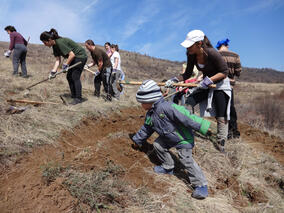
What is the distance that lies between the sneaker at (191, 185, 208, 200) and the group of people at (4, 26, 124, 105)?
2.00 meters

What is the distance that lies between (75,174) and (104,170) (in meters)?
0.32

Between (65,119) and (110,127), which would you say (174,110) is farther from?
(65,119)

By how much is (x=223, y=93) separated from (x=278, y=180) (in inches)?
61.6

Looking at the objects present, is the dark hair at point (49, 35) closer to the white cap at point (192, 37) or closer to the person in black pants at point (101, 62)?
the person in black pants at point (101, 62)

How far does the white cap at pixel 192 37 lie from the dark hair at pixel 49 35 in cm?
278

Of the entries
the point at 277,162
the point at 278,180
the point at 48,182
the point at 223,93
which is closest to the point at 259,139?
the point at 277,162

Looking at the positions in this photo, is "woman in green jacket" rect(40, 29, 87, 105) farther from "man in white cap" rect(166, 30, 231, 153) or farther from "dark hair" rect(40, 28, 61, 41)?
"man in white cap" rect(166, 30, 231, 153)

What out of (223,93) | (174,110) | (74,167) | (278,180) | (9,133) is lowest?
(278,180)

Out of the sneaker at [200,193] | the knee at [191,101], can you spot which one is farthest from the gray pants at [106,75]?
the sneaker at [200,193]

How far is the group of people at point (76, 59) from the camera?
162 inches

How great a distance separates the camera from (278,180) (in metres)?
3.05

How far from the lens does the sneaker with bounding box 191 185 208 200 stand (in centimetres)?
217

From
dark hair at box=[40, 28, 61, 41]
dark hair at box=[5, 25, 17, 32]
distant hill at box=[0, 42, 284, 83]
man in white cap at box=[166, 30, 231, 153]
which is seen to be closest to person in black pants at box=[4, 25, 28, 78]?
dark hair at box=[5, 25, 17, 32]

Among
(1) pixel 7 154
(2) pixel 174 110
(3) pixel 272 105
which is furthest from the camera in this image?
(3) pixel 272 105
